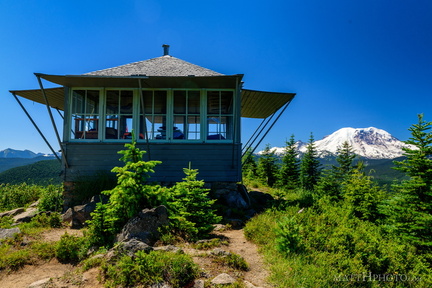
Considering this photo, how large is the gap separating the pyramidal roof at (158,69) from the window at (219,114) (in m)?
0.88

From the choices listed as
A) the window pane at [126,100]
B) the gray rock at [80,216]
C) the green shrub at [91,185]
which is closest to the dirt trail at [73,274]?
the gray rock at [80,216]

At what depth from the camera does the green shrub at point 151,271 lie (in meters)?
4.08

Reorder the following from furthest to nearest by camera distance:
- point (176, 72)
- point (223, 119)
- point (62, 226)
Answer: point (223, 119) < point (176, 72) < point (62, 226)

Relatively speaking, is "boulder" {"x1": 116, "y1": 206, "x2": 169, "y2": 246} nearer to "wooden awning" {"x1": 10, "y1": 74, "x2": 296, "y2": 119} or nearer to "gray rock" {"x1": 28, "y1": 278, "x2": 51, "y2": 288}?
"gray rock" {"x1": 28, "y1": 278, "x2": 51, "y2": 288}

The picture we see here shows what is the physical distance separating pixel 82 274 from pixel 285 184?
1538cm

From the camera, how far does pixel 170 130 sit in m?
10.4

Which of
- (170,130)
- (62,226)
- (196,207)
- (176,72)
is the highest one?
(176,72)

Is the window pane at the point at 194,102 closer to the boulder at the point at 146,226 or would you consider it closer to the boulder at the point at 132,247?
the boulder at the point at 146,226

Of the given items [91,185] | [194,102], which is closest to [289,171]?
[194,102]

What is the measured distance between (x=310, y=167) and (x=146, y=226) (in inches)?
634

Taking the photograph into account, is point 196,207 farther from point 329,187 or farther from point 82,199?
point 329,187

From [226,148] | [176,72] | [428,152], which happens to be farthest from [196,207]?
[428,152]

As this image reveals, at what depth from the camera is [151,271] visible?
4195 millimetres

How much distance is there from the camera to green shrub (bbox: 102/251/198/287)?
4.08 metres
